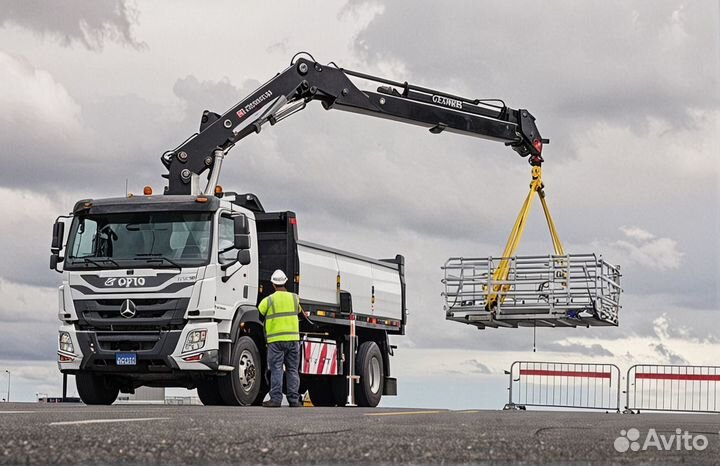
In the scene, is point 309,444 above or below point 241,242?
below

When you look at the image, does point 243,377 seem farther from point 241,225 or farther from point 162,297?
point 241,225

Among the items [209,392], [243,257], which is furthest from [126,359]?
[243,257]

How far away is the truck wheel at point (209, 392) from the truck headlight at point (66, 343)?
1966 millimetres

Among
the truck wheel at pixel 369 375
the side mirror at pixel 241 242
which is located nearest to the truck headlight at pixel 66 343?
the side mirror at pixel 241 242

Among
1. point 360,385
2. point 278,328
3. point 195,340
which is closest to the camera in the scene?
point 195,340

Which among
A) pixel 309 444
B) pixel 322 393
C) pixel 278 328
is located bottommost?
pixel 322 393

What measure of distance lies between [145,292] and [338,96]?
22.6ft

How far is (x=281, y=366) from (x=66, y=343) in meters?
3.23

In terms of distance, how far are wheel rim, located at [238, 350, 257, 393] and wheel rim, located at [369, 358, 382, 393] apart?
4502 mm

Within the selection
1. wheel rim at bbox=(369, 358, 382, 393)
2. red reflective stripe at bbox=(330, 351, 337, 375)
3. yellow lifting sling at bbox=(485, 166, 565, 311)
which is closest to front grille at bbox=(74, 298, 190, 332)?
red reflective stripe at bbox=(330, 351, 337, 375)

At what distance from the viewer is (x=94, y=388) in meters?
16.6

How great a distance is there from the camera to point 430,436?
7797 millimetres

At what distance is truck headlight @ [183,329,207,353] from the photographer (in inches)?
615

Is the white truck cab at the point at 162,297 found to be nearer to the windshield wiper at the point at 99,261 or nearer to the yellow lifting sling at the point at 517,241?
the windshield wiper at the point at 99,261
